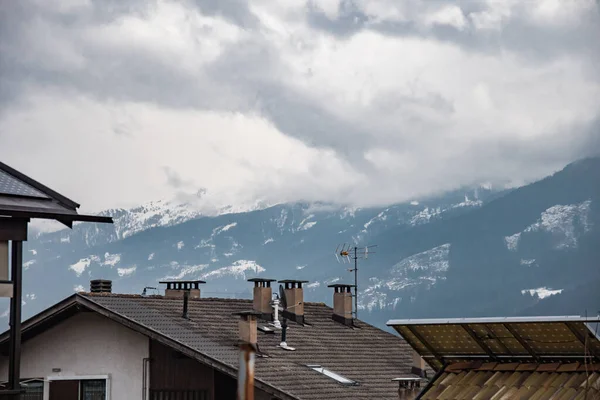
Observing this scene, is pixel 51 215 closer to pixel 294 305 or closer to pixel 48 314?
pixel 48 314

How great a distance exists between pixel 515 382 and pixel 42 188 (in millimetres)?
8960

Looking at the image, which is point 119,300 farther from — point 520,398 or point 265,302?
point 520,398

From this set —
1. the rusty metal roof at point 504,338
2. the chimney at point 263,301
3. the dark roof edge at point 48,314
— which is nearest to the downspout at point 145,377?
the dark roof edge at point 48,314

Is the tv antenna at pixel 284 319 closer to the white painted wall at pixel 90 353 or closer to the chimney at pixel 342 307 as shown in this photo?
the chimney at pixel 342 307

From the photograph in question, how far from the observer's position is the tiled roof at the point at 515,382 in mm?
13086

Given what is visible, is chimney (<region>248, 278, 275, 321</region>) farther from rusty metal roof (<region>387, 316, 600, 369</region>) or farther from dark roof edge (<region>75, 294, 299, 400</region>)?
rusty metal roof (<region>387, 316, 600, 369</region>)

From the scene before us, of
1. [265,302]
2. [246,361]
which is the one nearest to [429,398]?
[246,361]

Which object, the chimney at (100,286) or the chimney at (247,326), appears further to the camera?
the chimney at (100,286)

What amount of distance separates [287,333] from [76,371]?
6.23 metres

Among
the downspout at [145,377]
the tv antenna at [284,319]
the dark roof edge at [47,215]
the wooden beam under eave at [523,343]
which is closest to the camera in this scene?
the wooden beam under eave at [523,343]

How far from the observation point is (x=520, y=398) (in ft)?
44.0

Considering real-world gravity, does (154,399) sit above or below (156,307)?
below

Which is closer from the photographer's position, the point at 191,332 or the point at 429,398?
the point at 429,398

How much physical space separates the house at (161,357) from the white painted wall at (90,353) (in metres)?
0.02
